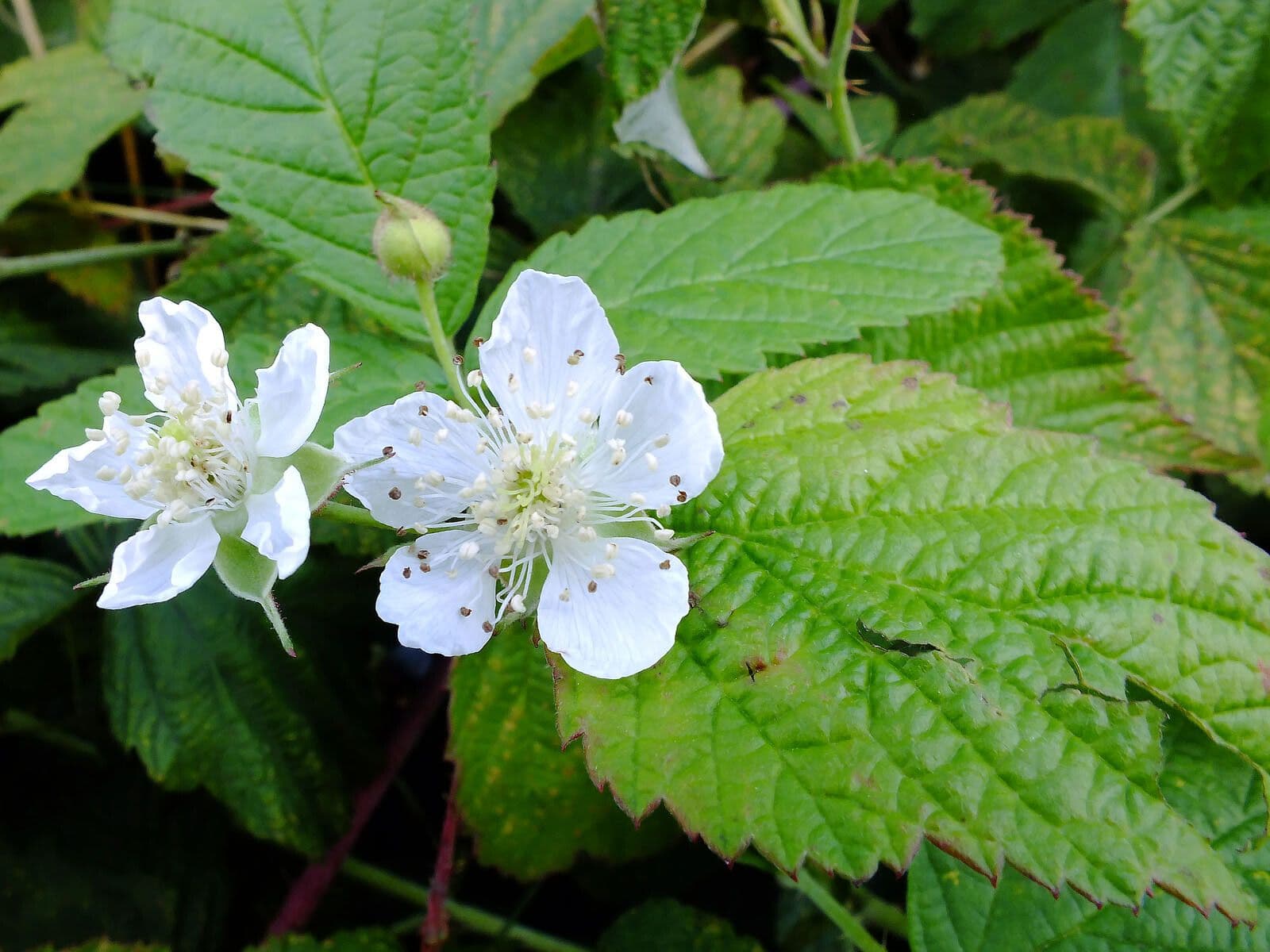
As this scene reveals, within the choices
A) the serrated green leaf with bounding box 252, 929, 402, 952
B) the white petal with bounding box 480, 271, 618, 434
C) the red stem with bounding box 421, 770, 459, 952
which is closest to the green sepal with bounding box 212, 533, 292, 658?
the white petal with bounding box 480, 271, 618, 434

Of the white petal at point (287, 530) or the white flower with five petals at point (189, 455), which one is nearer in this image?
the white petal at point (287, 530)

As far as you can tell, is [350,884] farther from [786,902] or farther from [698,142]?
[698,142]

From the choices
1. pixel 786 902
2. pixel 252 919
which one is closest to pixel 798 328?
pixel 786 902

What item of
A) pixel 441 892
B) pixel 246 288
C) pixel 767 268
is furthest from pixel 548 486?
pixel 246 288

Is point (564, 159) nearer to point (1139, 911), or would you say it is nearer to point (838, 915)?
point (838, 915)

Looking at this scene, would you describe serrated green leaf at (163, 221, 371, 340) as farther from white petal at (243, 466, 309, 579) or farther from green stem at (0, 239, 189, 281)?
white petal at (243, 466, 309, 579)

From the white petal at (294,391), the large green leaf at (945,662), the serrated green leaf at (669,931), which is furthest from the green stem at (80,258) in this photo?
the serrated green leaf at (669,931)

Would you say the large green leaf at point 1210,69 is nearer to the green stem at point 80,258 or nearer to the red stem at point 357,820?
the red stem at point 357,820
